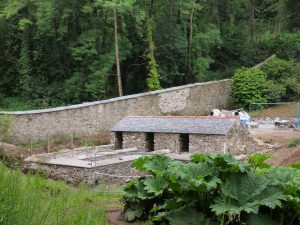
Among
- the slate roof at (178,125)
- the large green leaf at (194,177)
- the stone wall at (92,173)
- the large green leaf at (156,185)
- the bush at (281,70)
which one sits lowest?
the stone wall at (92,173)

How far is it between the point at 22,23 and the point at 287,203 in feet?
88.2

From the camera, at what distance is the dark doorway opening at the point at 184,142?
69.0ft

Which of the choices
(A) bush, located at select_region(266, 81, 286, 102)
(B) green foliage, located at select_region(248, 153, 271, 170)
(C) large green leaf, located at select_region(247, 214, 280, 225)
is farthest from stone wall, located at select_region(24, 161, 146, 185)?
(A) bush, located at select_region(266, 81, 286, 102)

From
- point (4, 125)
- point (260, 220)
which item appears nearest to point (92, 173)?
point (4, 125)

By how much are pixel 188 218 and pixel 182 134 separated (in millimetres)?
15184

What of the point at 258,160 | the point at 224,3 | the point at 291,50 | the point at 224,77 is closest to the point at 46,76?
the point at 224,77

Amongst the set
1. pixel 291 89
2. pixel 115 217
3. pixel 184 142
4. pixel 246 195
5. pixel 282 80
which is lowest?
pixel 115 217

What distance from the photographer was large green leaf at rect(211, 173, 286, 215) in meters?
5.52

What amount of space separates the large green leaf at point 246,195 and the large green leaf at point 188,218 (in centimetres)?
19

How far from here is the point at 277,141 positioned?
2191 cm

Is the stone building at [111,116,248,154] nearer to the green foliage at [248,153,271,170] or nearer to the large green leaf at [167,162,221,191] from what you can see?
the green foliage at [248,153,271,170]

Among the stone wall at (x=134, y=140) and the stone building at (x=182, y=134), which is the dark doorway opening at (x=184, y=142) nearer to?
the stone building at (x=182, y=134)

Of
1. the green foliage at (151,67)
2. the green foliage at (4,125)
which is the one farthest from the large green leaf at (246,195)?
the green foliage at (151,67)

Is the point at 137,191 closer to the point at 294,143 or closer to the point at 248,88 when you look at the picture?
the point at 294,143
